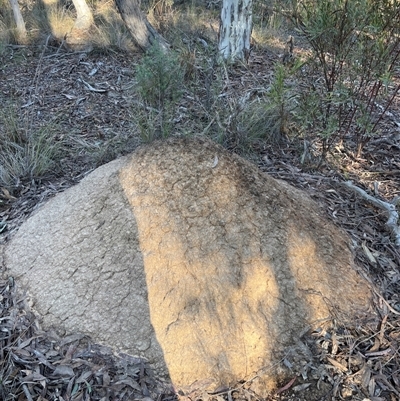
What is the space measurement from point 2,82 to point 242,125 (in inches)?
119

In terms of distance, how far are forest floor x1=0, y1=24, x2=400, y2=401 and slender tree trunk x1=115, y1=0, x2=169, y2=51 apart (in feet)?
2.23

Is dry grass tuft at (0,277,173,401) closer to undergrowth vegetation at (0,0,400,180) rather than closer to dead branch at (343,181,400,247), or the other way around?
undergrowth vegetation at (0,0,400,180)

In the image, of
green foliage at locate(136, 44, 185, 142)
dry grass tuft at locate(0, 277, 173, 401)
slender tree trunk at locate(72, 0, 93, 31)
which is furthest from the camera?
slender tree trunk at locate(72, 0, 93, 31)

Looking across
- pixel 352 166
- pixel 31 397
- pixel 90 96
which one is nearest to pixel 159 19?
pixel 90 96

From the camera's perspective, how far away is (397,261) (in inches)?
90.3

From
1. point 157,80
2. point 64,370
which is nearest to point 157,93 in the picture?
point 157,80

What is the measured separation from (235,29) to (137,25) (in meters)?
1.26

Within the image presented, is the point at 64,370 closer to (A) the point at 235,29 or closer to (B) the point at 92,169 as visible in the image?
(B) the point at 92,169

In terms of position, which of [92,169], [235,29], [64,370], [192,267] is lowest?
[92,169]

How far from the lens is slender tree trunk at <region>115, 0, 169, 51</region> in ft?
17.5

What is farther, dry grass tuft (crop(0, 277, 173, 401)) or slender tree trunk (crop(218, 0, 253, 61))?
slender tree trunk (crop(218, 0, 253, 61))

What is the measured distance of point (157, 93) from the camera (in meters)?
3.60

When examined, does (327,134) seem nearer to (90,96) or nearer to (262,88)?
(262,88)

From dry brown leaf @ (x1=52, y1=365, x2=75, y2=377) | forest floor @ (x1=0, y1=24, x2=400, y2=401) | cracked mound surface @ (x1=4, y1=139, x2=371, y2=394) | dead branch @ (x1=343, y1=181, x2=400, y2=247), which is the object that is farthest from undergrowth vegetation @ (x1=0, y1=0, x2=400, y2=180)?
dry brown leaf @ (x1=52, y1=365, x2=75, y2=377)
